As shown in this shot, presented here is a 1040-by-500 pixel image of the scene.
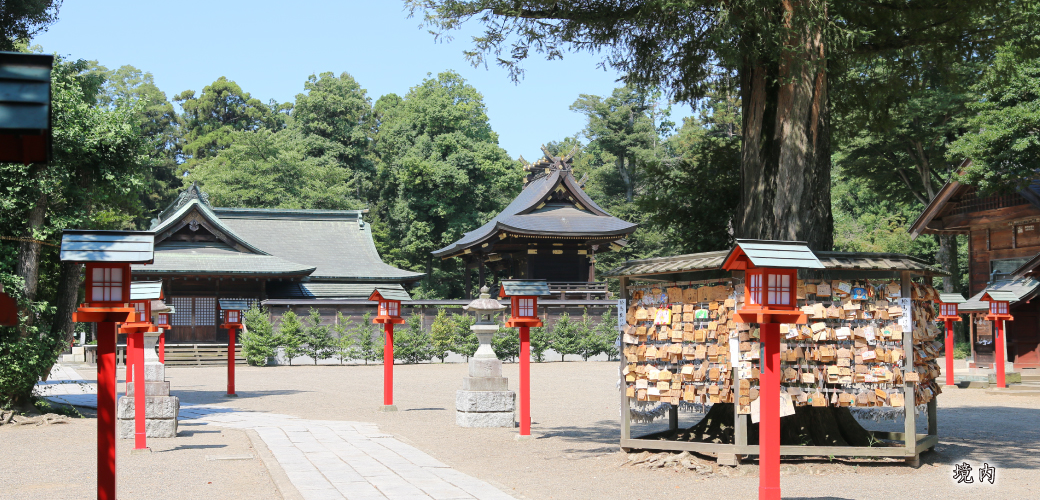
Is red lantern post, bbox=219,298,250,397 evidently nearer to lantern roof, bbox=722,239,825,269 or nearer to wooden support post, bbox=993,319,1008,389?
lantern roof, bbox=722,239,825,269

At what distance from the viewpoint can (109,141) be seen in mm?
13273

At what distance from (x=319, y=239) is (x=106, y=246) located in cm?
3227

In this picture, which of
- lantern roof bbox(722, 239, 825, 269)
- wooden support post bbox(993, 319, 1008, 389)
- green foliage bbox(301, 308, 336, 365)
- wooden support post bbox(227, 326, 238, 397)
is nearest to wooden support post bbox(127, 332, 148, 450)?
lantern roof bbox(722, 239, 825, 269)

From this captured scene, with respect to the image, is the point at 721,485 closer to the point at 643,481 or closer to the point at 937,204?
the point at 643,481

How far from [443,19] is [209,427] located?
6925mm

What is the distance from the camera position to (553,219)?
1422 inches

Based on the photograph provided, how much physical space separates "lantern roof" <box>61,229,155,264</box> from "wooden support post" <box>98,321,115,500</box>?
0.63 m

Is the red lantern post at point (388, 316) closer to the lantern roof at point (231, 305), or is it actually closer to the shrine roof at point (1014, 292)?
the lantern roof at point (231, 305)

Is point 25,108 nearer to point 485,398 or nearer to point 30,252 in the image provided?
point 485,398

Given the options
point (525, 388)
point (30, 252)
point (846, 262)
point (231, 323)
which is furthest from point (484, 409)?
point (231, 323)

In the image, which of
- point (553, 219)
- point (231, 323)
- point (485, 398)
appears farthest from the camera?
point (553, 219)

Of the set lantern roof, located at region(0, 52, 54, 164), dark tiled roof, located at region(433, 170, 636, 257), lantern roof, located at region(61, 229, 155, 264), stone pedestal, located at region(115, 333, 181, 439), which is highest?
dark tiled roof, located at region(433, 170, 636, 257)

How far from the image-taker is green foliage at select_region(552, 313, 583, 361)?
3133 centimetres

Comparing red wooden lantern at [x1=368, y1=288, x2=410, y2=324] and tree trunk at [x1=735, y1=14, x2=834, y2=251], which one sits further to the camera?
red wooden lantern at [x1=368, y1=288, x2=410, y2=324]
